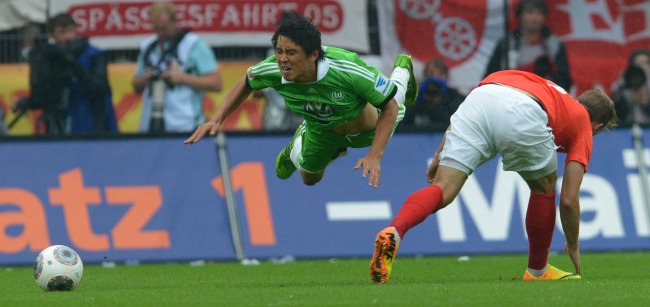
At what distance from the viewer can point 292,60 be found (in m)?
9.45

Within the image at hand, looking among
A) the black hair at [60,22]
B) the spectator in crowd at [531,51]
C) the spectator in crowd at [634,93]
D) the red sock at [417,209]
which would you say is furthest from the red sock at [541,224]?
the black hair at [60,22]

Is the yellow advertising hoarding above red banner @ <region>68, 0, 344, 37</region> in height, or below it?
below

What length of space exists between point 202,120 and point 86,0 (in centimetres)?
204

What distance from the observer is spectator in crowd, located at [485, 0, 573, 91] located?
595 inches

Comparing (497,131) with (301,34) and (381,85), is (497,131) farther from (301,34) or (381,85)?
(301,34)

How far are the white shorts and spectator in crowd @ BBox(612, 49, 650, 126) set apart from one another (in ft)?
20.1

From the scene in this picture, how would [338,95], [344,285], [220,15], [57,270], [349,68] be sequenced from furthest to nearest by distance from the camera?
1. [220,15]
2. [338,95]
3. [349,68]
4. [344,285]
5. [57,270]

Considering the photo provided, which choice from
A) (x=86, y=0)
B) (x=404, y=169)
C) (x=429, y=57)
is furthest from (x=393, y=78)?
(x=86, y=0)

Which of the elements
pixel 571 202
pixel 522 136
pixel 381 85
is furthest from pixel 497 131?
pixel 381 85

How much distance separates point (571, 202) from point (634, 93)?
6.35 m

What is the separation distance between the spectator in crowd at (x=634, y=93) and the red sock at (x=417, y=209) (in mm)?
6635

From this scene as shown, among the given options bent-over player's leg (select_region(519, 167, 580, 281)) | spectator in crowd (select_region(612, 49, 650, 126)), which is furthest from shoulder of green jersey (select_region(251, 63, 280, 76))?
spectator in crowd (select_region(612, 49, 650, 126))

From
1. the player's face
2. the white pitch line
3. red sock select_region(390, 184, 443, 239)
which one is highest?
the player's face

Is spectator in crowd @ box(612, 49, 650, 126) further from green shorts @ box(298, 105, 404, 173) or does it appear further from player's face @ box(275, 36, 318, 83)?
player's face @ box(275, 36, 318, 83)
